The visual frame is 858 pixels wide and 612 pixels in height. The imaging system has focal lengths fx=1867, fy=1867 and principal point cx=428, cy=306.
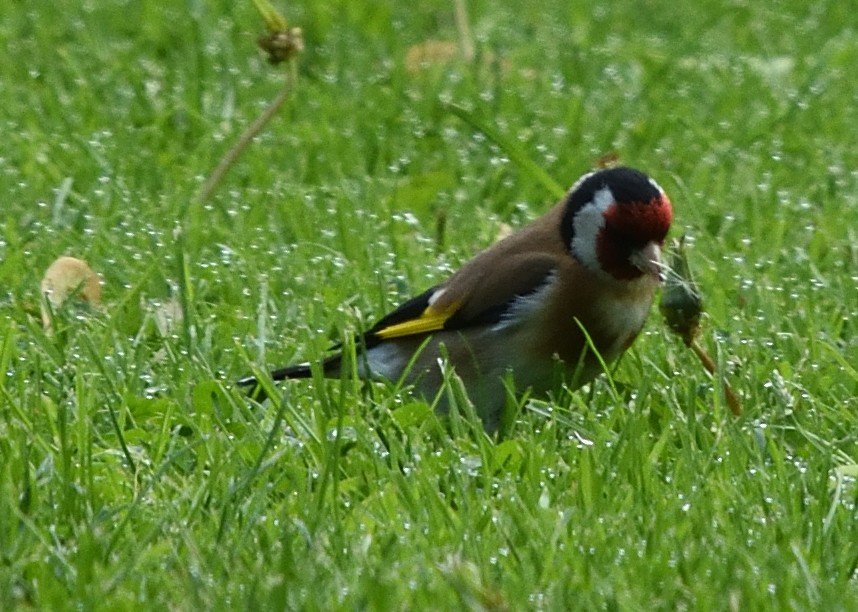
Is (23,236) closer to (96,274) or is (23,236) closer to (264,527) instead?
(96,274)

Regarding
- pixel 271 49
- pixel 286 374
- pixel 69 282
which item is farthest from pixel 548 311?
pixel 271 49

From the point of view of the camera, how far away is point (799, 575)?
3492 millimetres

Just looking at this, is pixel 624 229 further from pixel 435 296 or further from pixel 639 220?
pixel 435 296

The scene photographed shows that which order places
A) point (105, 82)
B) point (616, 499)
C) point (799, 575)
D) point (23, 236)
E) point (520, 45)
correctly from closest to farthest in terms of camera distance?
point (799, 575), point (616, 499), point (23, 236), point (105, 82), point (520, 45)

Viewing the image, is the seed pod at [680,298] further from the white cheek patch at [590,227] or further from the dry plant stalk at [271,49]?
the dry plant stalk at [271,49]

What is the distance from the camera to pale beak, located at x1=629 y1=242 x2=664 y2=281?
4707 millimetres

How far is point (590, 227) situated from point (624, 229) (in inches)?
4.0

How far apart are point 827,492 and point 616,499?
0.45 metres

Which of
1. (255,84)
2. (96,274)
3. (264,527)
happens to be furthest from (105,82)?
(264,527)

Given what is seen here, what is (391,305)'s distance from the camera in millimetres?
5426

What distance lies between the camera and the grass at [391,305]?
3.58 metres

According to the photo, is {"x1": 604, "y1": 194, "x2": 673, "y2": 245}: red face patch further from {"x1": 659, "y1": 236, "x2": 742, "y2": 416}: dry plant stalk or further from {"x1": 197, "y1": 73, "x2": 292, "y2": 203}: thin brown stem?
{"x1": 197, "y1": 73, "x2": 292, "y2": 203}: thin brown stem

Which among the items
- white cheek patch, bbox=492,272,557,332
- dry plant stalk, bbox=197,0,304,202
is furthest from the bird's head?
dry plant stalk, bbox=197,0,304,202

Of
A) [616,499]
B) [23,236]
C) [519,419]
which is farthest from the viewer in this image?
[23,236]
